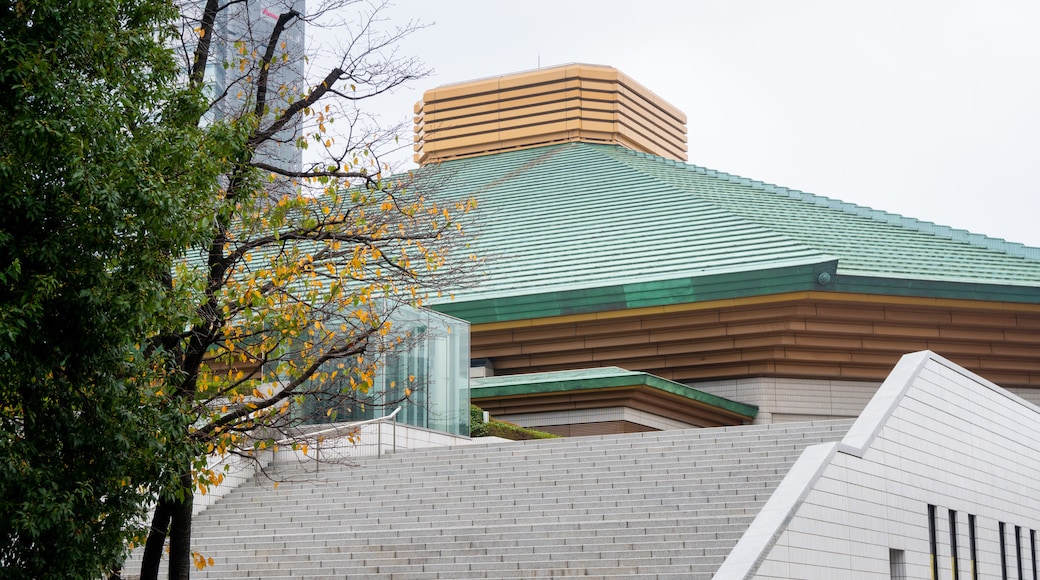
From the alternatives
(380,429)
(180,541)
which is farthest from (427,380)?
(180,541)

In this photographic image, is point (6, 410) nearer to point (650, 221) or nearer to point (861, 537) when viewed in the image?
point (861, 537)

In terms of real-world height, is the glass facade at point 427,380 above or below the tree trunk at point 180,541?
above

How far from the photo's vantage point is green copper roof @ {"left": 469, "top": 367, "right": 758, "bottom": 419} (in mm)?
24031

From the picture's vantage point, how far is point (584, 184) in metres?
33.1

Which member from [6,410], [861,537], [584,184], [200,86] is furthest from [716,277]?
[6,410]

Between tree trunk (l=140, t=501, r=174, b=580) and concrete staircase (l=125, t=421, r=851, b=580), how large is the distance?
355 cm

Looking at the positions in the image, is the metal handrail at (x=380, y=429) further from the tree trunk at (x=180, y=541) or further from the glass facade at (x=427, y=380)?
the tree trunk at (x=180, y=541)

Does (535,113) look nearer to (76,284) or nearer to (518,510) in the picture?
(518,510)

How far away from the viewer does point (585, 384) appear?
2425 cm

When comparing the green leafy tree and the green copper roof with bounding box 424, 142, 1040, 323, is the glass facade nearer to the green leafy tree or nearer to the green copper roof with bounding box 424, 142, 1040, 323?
the green copper roof with bounding box 424, 142, 1040, 323

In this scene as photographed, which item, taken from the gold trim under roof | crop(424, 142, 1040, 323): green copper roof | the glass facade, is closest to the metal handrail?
the glass facade

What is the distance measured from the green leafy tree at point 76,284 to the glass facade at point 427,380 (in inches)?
454

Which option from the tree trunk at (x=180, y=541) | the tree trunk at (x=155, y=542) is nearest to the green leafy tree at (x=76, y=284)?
the tree trunk at (x=155, y=542)

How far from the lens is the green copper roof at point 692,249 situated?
2564 centimetres
